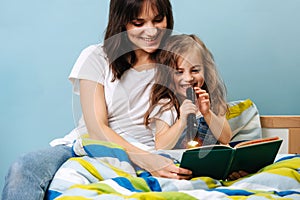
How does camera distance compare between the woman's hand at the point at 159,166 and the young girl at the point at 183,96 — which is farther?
the young girl at the point at 183,96

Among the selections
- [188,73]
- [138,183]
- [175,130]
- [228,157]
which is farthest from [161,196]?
[188,73]

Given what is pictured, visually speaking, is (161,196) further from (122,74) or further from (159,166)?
(122,74)

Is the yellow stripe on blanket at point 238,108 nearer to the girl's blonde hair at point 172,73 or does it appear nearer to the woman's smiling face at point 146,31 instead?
the girl's blonde hair at point 172,73

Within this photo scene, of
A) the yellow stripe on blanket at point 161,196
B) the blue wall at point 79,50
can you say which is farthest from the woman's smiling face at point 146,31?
the yellow stripe on blanket at point 161,196

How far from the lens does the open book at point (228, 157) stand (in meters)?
1.34

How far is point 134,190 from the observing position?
1.28 meters

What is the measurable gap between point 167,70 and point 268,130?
1.60ft

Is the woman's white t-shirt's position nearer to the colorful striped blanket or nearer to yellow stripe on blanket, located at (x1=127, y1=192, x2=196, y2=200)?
the colorful striped blanket

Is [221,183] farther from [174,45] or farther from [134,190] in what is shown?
[174,45]

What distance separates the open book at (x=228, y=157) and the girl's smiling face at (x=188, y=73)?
238 mm

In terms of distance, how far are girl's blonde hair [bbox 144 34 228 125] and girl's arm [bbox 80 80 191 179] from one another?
0.38 ft

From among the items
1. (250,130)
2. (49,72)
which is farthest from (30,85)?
(250,130)

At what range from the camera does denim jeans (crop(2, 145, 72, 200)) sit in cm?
132

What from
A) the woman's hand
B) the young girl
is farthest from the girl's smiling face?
the woman's hand
